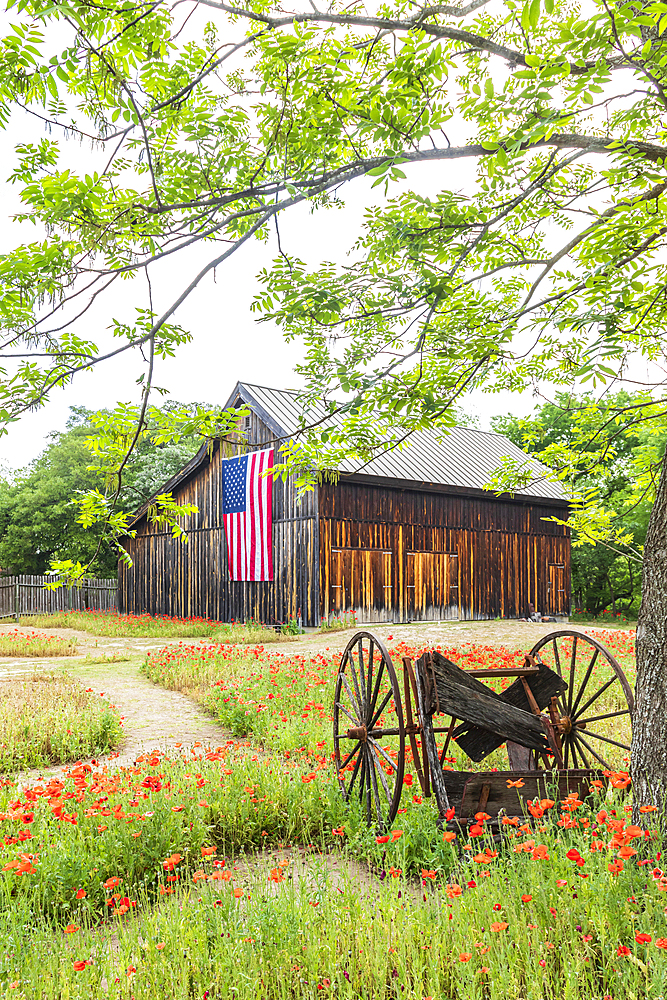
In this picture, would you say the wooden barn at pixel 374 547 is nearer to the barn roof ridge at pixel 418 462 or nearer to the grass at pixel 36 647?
the barn roof ridge at pixel 418 462

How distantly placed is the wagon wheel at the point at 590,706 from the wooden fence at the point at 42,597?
79.7ft

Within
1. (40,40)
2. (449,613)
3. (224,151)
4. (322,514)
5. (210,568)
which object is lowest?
(449,613)

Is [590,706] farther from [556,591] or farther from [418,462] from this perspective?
[556,591]

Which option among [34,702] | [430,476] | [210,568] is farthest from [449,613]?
[34,702]

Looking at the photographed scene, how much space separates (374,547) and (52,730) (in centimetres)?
1407

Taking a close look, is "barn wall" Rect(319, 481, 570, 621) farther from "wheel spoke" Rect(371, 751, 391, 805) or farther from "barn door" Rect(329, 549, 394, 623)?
"wheel spoke" Rect(371, 751, 391, 805)

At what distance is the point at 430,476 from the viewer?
22.5 metres

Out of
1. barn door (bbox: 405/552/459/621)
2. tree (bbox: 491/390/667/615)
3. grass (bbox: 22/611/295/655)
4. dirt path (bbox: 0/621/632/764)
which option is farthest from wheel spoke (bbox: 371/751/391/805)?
barn door (bbox: 405/552/459/621)

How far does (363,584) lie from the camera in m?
20.5

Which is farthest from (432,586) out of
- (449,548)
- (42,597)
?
(42,597)

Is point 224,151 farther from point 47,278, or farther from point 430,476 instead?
point 430,476

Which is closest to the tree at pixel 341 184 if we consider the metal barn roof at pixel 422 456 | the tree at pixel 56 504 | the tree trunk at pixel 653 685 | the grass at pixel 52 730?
the tree trunk at pixel 653 685

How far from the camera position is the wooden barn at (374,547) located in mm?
20031

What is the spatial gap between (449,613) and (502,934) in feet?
65.8
